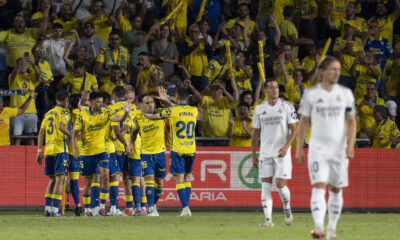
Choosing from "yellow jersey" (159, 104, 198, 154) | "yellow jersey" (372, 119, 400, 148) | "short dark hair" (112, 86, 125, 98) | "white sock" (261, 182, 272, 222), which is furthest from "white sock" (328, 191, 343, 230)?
"yellow jersey" (372, 119, 400, 148)

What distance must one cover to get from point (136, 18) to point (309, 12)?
5.66 metres

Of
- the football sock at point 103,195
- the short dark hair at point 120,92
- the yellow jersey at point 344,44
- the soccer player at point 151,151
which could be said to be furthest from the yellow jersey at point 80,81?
the yellow jersey at point 344,44

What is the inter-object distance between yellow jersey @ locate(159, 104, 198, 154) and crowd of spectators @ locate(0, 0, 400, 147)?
2736mm

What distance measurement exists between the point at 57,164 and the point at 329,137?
7229 millimetres

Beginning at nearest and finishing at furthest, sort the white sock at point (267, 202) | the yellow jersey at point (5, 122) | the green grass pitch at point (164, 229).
A: the green grass pitch at point (164, 229), the white sock at point (267, 202), the yellow jersey at point (5, 122)

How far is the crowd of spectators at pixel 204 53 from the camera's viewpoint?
19047mm

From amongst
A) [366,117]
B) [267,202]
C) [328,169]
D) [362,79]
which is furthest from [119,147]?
[362,79]

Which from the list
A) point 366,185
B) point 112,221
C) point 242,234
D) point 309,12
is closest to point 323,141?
point 242,234

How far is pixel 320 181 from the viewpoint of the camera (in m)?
9.27

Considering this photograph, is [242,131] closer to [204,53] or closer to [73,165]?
[204,53]

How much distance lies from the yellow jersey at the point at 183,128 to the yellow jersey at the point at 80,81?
15.2ft

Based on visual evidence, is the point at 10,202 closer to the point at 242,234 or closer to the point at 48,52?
the point at 48,52

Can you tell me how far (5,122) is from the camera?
1769 centimetres

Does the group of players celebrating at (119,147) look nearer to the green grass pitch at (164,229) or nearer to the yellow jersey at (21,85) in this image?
the green grass pitch at (164,229)
